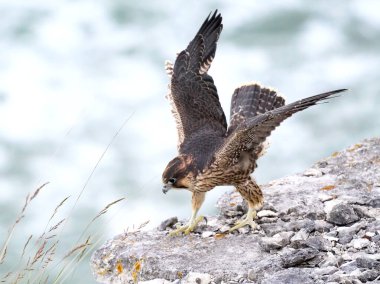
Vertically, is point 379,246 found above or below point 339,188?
below

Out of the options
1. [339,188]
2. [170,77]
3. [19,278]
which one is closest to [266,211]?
[339,188]

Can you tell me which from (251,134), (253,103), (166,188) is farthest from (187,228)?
(253,103)

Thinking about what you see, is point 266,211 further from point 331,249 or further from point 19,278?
point 19,278

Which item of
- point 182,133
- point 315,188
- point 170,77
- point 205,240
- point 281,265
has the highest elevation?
point 170,77

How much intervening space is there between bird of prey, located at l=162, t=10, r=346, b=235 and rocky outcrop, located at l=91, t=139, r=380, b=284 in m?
0.22

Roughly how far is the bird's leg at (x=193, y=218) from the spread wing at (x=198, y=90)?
527mm

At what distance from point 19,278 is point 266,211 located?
2.16m

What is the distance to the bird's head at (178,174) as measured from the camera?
6.30 meters

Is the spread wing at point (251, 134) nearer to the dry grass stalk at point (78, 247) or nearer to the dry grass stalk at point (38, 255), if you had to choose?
the dry grass stalk at point (78, 247)

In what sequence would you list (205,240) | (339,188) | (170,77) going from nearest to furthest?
1. (205,240)
2. (339,188)
3. (170,77)

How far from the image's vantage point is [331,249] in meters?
5.75

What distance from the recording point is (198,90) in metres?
7.33

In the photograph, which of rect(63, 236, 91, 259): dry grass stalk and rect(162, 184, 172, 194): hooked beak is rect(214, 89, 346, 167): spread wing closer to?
rect(162, 184, 172, 194): hooked beak

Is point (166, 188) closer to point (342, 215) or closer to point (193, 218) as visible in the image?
point (193, 218)
